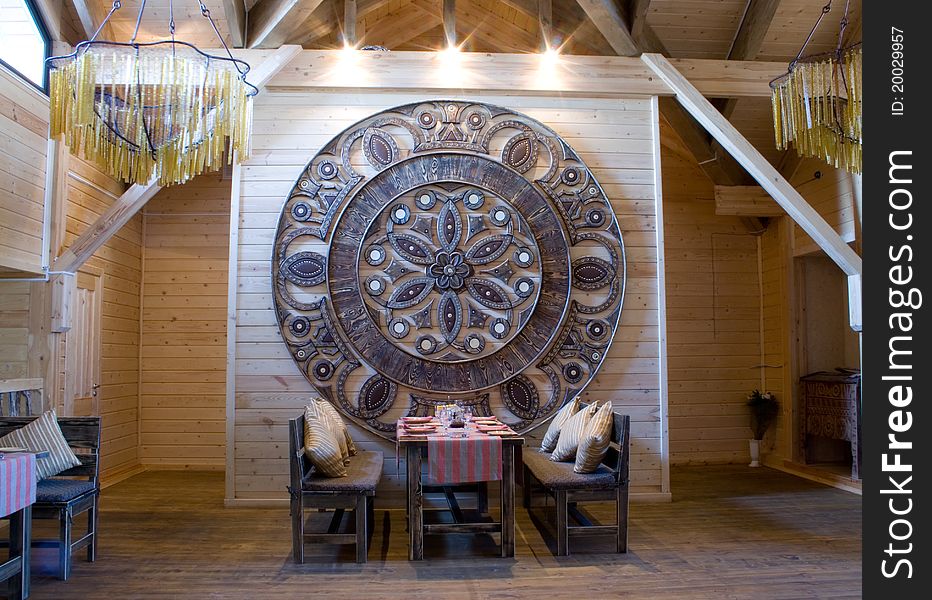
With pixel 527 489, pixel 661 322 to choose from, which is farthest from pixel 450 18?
pixel 527 489

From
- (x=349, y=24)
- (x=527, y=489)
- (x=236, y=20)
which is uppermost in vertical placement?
(x=349, y=24)

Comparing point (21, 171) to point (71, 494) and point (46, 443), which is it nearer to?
point (46, 443)

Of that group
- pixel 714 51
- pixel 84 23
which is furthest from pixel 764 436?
pixel 84 23

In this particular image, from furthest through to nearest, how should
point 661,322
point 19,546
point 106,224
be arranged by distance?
point 661,322 → point 106,224 → point 19,546

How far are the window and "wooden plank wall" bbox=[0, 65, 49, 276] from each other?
146 mm

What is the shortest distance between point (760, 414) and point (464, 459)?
4.50 meters

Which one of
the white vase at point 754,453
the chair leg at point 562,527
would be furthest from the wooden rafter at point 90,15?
the white vase at point 754,453

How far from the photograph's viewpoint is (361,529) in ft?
13.5

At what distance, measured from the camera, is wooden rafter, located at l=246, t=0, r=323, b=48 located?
5484mm

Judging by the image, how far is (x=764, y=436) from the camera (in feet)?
25.5

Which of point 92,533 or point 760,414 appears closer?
point 92,533

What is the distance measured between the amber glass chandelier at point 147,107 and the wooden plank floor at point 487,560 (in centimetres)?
221

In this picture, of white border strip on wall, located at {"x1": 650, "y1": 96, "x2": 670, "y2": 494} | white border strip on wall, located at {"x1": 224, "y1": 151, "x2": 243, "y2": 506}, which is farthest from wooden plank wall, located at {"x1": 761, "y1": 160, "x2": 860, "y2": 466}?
white border strip on wall, located at {"x1": 224, "y1": 151, "x2": 243, "y2": 506}
